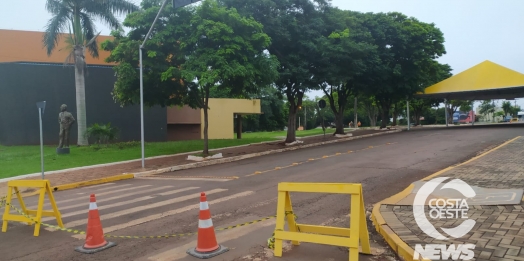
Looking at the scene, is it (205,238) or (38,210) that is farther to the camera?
(38,210)

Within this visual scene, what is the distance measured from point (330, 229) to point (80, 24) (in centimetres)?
2540

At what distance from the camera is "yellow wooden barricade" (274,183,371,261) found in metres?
4.97

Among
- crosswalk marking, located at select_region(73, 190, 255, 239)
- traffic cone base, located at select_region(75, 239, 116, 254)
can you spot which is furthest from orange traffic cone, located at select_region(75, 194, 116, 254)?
crosswalk marking, located at select_region(73, 190, 255, 239)

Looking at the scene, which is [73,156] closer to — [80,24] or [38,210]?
[80,24]

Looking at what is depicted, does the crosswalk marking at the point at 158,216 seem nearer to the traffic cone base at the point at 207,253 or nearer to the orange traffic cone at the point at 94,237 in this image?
the orange traffic cone at the point at 94,237

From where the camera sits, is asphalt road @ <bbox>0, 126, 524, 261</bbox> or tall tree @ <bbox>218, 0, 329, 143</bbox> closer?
asphalt road @ <bbox>0, 126, 524, 261</bbox>

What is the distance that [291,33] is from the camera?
970 inches

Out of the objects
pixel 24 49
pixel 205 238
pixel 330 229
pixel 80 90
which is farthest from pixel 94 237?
pixel 24 49

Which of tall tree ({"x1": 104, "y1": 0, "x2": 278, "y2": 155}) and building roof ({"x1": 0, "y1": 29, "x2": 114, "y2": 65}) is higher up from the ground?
building roof ({"x1": 0, "y1": 29, "x2": 114, "y2": 65})

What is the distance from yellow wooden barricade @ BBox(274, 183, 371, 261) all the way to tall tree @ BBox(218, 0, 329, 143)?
17884 millimetres

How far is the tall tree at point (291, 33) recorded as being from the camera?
2320cm

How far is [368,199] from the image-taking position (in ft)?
29.3

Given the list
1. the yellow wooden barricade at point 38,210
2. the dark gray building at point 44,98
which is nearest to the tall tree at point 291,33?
the dark gray building at point 44,98

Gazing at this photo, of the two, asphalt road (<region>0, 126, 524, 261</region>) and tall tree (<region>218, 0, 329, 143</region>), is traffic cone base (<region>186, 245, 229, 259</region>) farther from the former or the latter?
tall tree (<region>218, 0, 329, 143</region>)
